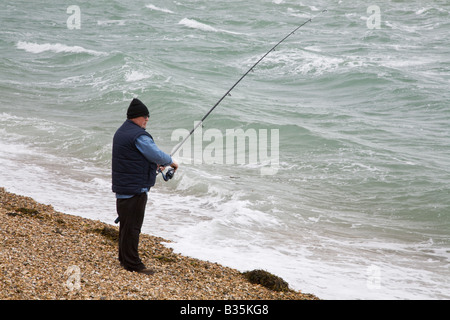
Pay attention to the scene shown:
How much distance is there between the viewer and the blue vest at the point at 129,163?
15.0ft

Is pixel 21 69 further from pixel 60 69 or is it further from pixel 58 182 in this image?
pixel 58 182

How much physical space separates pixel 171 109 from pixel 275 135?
3.76 metres

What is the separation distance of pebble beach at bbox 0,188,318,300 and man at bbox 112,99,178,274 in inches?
19.6

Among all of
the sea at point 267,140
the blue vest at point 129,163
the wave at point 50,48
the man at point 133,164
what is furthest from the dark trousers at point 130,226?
the wave at point 50,48

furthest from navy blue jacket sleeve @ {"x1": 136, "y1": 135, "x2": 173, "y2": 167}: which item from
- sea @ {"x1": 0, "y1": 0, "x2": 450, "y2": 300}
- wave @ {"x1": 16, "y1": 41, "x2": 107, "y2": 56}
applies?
wave @ {"x1": 16, "y1": 41, "x2": 107, "y2": 56}

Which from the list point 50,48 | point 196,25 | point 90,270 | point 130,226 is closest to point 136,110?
point 130,226

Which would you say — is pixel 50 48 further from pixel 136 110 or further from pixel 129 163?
pixel 129 163

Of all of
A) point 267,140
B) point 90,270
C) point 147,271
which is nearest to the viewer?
point 90,270

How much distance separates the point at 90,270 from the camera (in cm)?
472

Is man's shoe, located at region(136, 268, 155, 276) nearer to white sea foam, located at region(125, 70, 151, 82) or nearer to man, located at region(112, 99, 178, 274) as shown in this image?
man, located at region(112, 99, 178, 274)

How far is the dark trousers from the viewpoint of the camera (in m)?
4.70

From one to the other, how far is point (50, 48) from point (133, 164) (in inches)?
930

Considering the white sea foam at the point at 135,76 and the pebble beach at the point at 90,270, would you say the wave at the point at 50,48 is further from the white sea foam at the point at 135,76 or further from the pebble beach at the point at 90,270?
the pebble beach at the point at 90,270
